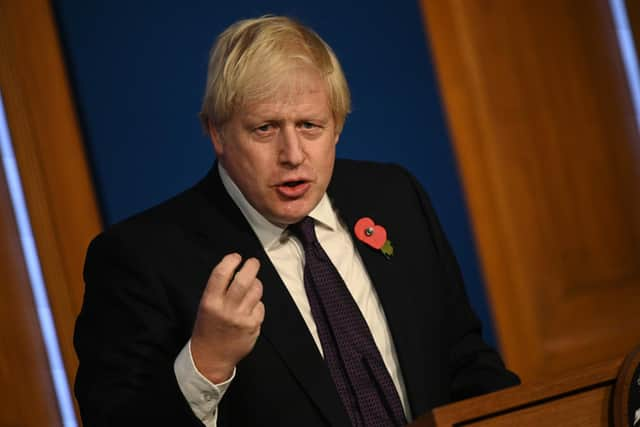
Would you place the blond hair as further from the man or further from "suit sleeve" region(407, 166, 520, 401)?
"suit sleeve" region(407, 166, 520, 401)

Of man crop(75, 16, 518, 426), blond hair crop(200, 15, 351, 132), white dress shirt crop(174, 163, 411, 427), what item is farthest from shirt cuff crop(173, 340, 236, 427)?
blond hair crop(200, 15, 351, 132)

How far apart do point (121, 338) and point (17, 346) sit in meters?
1.02

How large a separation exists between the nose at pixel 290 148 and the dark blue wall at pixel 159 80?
37.2 inches

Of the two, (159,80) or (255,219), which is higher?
(159,80)

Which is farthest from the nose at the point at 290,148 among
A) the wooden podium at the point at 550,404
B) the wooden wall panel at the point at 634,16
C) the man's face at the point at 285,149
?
the wooden wall panel at the point at 634,16

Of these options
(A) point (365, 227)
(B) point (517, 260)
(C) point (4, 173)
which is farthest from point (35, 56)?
(B) point (517, 260)

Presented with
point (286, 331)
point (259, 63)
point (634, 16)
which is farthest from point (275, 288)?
point (634, 16)

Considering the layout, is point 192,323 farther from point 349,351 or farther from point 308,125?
point 308,125

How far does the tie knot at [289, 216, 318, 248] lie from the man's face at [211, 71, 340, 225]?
6 cm

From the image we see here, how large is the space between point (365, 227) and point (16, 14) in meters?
1.26

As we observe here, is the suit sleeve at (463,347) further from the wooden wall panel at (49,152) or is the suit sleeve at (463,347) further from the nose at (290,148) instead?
the wooden wall panel at (49,152)

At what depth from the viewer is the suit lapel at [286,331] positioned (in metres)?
1.64

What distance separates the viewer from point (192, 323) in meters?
1.66

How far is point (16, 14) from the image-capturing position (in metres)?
2.47
